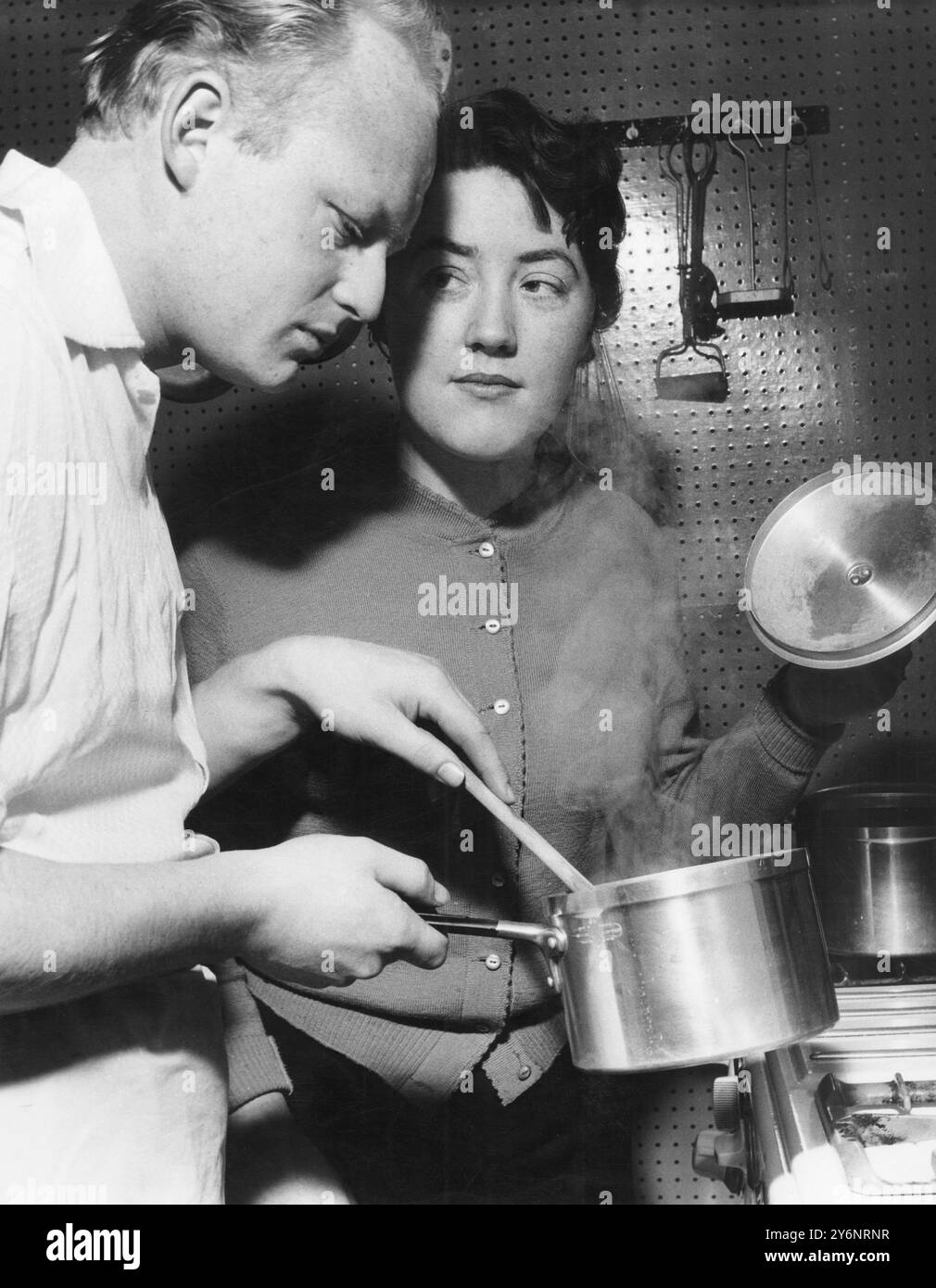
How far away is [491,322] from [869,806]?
571 millimetres

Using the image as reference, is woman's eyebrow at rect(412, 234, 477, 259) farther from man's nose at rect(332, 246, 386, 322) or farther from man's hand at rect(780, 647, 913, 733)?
man's hand at rect(780, 647, 913, 733)

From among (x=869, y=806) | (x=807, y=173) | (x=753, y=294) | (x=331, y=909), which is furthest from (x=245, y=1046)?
(x=807, y=173)

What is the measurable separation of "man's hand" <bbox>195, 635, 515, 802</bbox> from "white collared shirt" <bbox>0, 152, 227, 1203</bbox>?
71 mm

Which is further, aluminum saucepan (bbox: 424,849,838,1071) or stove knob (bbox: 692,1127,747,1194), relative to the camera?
stove knob (bbox: 692,1127,747,1194)

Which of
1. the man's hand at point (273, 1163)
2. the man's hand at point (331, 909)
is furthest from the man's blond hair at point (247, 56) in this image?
the man's hand at point (273, 1163)

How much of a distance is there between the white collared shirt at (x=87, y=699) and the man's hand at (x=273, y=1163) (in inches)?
2.3

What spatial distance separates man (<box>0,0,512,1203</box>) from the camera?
80 centimetres

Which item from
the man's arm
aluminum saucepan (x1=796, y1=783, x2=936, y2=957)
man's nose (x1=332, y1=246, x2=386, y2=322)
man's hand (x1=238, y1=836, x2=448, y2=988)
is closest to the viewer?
the man's arm

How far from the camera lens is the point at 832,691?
1.11m

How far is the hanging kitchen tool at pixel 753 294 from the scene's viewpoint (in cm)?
113

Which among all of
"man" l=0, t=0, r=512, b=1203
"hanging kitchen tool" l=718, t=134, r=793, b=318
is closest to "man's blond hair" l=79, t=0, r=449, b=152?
"man" l=0, t=0, r=512, b=1203

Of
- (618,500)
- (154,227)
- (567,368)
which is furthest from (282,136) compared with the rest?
(618,500)
